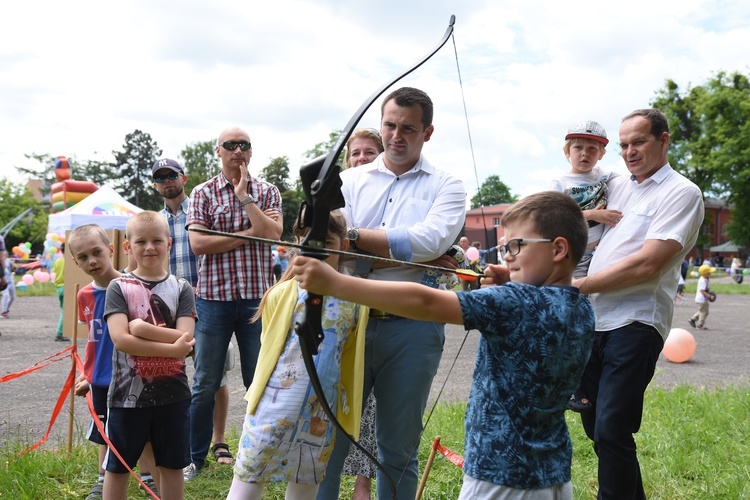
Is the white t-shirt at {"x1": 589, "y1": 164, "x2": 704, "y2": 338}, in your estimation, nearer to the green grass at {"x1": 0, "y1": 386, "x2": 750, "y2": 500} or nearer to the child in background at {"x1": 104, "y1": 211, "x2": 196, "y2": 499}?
the green grass at {"x1": 0, "y1": 386, "x2": 750, "y2": 500}

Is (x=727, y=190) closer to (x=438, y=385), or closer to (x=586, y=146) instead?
(x=438, y=385)

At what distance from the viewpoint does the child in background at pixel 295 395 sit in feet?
7.91

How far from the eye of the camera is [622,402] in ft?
9.52

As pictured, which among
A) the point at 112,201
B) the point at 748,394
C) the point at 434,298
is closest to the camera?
the point at 434,298

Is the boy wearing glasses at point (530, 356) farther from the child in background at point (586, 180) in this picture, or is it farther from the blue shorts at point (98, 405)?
the blue shorts at point (98, 405)

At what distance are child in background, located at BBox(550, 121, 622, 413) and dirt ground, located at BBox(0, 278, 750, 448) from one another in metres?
0.95

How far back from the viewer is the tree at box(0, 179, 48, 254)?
2322 inches

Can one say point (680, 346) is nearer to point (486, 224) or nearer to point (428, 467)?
point (486, 224)

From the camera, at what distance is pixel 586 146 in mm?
3330

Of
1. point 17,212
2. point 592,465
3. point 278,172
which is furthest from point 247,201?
point 17,212

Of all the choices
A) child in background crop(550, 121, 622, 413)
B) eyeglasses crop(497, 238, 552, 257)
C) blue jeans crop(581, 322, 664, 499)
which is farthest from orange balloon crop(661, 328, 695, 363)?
eyeglasses crop(497, 238, 552, 257)

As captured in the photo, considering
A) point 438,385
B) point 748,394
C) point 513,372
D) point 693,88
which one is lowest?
point 438,385

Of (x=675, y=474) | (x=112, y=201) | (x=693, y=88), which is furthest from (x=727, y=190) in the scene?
(x=675, y=474)

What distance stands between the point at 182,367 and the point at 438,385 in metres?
4.48
